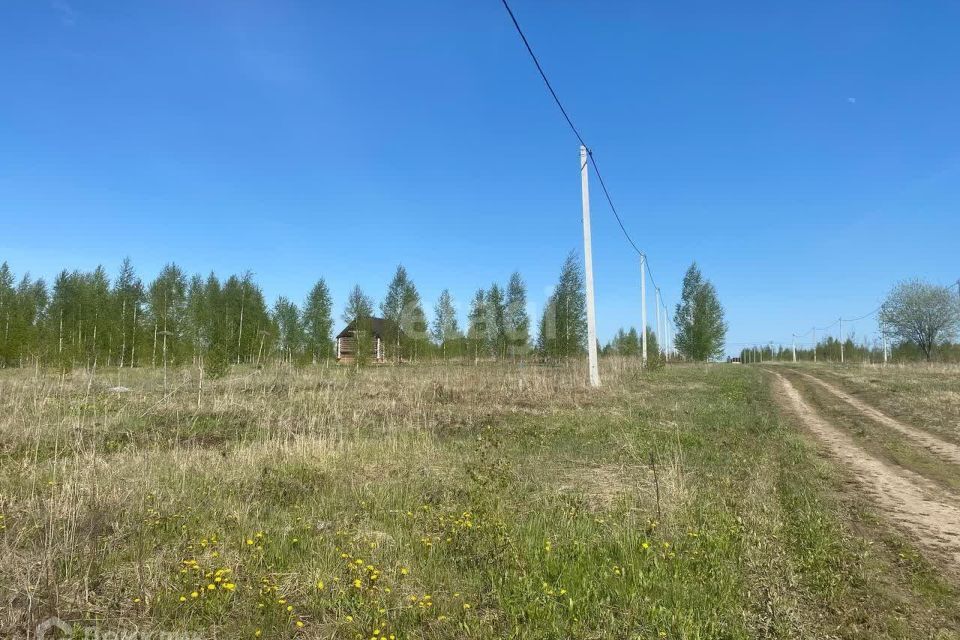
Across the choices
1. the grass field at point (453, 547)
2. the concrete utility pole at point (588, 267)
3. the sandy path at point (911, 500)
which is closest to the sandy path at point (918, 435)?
the sandy path at point (911, 500)

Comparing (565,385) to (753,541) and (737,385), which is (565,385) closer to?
(737,385)

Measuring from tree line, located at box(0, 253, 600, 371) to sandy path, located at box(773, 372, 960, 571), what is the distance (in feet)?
78.1

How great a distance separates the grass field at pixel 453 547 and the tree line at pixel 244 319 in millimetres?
21216

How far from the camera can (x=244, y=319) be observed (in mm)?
39750

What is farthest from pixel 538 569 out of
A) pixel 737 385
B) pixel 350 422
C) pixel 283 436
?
pixel 737 385

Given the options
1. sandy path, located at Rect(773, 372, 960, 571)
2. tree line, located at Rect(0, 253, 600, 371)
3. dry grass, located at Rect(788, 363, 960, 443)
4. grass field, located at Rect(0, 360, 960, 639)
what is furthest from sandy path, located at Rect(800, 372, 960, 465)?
tree line, located at Rect(0, 253, 600, 371)

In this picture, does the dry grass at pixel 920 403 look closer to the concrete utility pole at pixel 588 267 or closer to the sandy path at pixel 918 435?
the sandy path at pixel 918 435

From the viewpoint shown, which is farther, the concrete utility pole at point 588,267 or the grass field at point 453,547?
the concrete utility pole at point 588,267

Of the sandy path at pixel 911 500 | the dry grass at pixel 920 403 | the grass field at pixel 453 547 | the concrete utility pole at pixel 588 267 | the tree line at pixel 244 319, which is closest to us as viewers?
the grass field at pixel 453 547

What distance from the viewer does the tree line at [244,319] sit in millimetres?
29250

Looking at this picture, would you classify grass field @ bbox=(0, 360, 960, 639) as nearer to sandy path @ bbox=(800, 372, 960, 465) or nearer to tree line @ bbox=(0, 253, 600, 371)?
sandy path @ bbox=(800, 372, 960, 465)

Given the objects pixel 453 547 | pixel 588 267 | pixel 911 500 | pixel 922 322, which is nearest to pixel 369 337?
pixel 588 267

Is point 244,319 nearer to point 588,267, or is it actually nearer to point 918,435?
point 588,267

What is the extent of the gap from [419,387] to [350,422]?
5.37m
